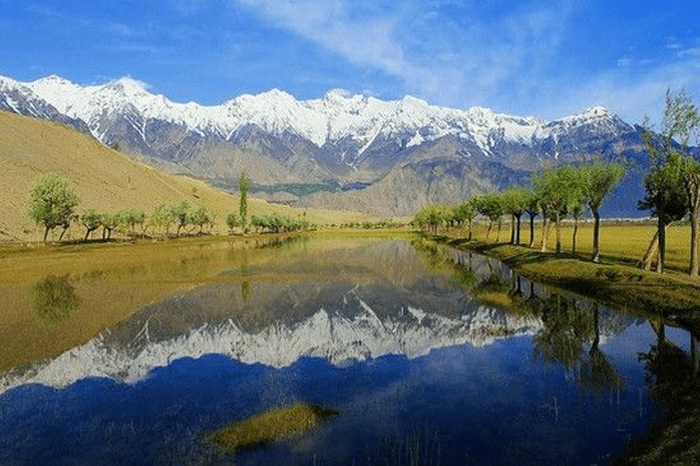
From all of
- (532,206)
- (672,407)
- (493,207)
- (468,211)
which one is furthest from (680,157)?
(468,211)

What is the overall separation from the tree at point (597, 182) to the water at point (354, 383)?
63.2ft

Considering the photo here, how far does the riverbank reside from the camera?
43.2m

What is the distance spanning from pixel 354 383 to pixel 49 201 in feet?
405

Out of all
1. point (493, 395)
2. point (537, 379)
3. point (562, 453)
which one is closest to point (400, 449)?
point (562, 453)

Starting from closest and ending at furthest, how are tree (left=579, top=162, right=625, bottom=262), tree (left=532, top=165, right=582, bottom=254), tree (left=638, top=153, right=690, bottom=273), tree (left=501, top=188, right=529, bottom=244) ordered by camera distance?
1. tree (left=638, top=153, right=690, bottom=273)
2. tree (left=579, top=162, right=625, bottom=262)
3. tree (left=532, top=165, right=582, bottom=254)
4. tree (left=501, top=188, right=529, bottom=244)

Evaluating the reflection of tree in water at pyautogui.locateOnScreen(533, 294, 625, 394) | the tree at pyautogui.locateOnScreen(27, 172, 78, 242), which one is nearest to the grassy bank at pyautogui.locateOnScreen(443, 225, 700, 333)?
the reflection of tree in water at pyautogui.locateOnScreen(533, 294, 625, 394)

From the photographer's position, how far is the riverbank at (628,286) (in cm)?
4325

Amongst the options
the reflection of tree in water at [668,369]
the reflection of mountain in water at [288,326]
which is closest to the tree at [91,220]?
the reflection of mountain in water at [288,326]

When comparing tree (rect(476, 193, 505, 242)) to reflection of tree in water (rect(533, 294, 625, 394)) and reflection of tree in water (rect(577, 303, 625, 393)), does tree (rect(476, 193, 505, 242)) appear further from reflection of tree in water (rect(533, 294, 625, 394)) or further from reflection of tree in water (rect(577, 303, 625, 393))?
reflection of tree in water (rect(577, 303, 625, 393))

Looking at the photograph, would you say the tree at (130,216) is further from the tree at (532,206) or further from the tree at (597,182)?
the tree at (597,182)

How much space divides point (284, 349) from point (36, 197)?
113846 millimetres

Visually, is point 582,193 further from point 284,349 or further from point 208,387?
point 208,387

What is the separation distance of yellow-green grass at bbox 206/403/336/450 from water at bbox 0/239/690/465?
0.61 m

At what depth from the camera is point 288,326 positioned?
43625 mm
